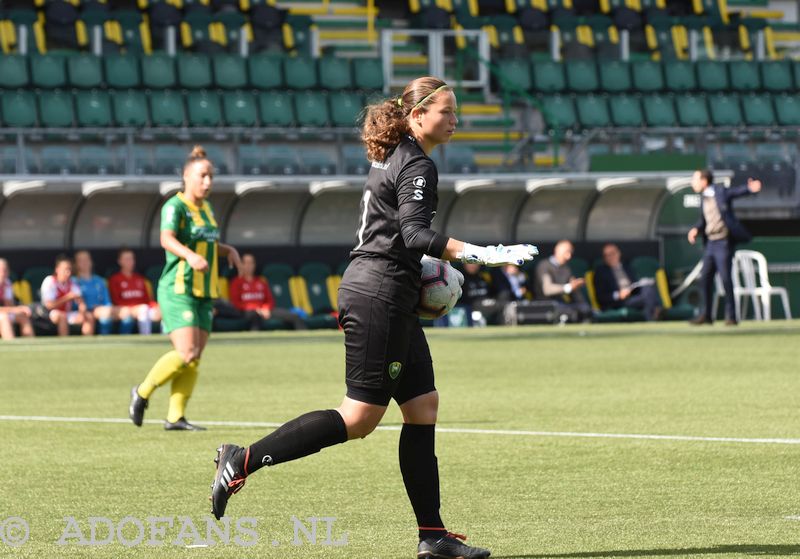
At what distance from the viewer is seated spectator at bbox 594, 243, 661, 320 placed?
1041 inches

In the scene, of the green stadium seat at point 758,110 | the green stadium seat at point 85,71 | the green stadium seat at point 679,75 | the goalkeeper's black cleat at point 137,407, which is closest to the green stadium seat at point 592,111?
the green stadium seat at point 679,75

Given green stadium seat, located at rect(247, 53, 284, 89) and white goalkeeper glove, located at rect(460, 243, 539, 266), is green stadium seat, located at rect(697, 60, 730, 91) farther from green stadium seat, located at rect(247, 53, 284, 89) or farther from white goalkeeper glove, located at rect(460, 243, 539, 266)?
white goalkeeper glove, located at rect(460, 243, 539, 266)

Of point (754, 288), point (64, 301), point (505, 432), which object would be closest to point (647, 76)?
point (754, 288)

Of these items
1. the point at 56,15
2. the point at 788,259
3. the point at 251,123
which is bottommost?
the point at 788,259

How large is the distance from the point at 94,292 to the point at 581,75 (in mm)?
12863

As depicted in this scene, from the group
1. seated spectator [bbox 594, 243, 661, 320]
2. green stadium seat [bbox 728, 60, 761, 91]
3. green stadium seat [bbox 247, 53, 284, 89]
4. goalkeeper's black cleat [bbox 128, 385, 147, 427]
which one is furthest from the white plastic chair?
goalkeeper's black cleat [bbox 128, 385, 147, 427]

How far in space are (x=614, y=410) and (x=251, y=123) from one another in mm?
18657

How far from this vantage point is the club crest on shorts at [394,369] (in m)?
5.53

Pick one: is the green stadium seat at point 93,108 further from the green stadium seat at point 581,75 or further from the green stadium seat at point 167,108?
the green stadium seat at point 581,75

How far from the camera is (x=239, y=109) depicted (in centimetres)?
2902

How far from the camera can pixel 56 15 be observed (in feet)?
99.3

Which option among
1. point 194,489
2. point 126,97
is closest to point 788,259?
point 126,97

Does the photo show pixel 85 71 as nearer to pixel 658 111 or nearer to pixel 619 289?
pixel 619 289

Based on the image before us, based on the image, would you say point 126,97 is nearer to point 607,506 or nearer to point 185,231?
point 185,231
